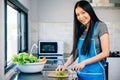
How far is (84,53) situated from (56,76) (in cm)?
32

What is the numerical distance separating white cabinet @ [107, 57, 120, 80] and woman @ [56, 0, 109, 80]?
2.29 metres

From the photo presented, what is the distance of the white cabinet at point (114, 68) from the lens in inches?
174

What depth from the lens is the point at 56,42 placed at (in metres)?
4.54

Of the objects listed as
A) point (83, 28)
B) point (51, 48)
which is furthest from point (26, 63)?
point (51, 48)

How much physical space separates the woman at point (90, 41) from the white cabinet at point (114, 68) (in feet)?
7.51

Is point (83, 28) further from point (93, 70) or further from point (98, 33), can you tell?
point (93, 70)

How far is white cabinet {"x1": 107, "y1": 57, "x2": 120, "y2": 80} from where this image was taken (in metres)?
4.42

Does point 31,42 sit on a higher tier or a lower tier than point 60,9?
lower

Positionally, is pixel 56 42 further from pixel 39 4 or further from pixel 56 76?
pixel 56 76

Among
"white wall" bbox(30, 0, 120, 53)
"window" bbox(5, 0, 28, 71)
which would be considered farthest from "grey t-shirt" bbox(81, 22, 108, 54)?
"white wall" bbox(30, 0, 120, 53)

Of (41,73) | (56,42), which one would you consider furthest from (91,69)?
(56,42)

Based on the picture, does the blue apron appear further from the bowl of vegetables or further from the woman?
the bowl of vegetables

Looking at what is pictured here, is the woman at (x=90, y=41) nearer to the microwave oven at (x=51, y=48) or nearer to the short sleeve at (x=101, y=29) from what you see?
the short sleeve at (x=101, y=29)

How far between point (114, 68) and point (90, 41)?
2480 mm
